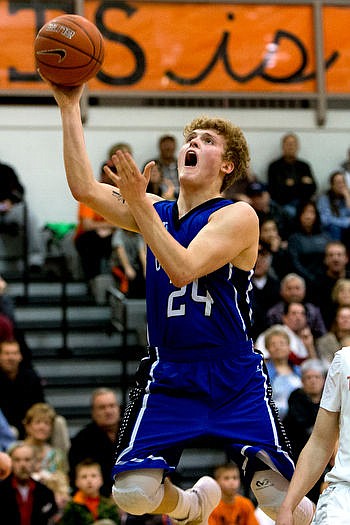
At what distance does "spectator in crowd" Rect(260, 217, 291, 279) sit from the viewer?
12.1 metres

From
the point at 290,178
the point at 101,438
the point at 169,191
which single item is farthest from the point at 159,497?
the point at 290,178

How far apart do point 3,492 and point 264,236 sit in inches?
184

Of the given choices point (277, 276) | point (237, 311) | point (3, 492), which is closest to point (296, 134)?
point (277, 276)

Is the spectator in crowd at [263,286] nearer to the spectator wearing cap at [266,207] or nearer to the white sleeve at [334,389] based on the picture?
the spectator wearing cap at [266,207]

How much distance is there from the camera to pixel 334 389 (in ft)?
15.5

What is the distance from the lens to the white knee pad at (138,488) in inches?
207

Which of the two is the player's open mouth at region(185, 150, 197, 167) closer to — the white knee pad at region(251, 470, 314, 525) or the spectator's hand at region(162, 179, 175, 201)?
the white knee pad at region(251, 470, 314, 525)

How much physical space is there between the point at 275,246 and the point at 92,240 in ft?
6.33

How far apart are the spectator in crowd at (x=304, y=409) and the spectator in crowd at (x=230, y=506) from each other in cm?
55

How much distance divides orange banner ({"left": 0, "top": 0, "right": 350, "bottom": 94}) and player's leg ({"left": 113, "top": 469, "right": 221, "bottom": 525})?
8.55 metres

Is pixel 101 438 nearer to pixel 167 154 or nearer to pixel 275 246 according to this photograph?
pixel 275 246

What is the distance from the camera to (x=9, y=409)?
32.6 feet

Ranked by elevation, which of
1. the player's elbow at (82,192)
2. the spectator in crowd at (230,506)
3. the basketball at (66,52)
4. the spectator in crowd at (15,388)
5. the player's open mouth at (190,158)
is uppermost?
the basketball at (66,52)

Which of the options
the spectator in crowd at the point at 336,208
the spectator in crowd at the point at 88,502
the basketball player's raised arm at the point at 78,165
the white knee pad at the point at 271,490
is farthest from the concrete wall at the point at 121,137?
the white knee pad at the point at 271,490
